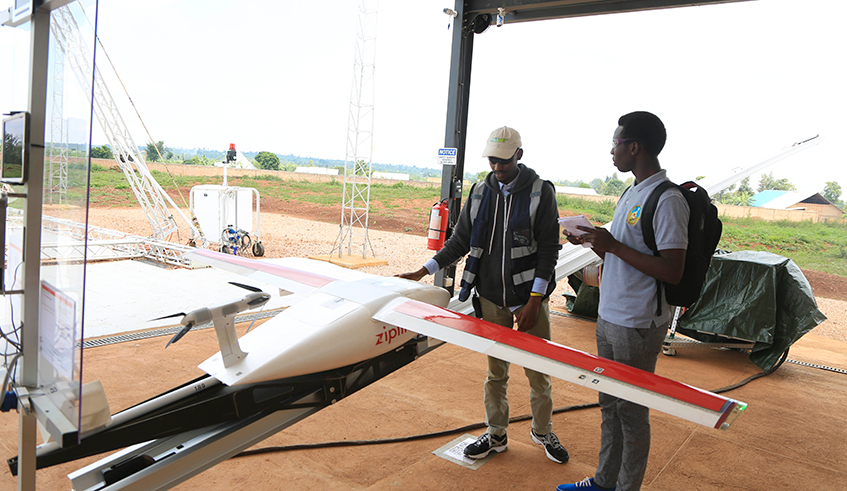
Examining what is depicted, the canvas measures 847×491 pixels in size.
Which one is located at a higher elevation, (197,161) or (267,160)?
(267,160)

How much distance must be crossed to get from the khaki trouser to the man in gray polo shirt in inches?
25.2

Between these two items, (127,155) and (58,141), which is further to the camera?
(127,155)

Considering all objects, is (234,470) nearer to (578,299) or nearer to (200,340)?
(200,340)

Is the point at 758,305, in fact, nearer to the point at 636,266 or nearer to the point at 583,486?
the point at 583,486

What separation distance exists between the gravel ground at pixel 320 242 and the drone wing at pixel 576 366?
8.78 metres

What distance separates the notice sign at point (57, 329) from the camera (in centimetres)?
134

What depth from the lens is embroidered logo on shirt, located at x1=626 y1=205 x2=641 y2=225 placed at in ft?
6.77

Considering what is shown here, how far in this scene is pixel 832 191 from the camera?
2383 centimetres

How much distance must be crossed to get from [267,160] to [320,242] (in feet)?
122

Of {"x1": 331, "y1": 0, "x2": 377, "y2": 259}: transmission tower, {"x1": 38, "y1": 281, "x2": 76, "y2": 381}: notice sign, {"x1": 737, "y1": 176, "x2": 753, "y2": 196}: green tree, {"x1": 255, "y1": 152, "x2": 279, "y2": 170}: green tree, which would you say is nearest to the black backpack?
{"x1": 38, "y1": 281, "x2": 76, "y2": 381}: notice sign

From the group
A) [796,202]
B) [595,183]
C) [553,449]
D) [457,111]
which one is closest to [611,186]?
[595,183]

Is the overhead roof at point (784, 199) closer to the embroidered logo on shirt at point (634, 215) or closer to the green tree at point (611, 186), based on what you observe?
the green tree at point (611, 186)

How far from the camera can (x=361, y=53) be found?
12.6 meters

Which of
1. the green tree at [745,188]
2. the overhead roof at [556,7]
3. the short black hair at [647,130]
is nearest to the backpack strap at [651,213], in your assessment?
the short black hair at [647,130]
